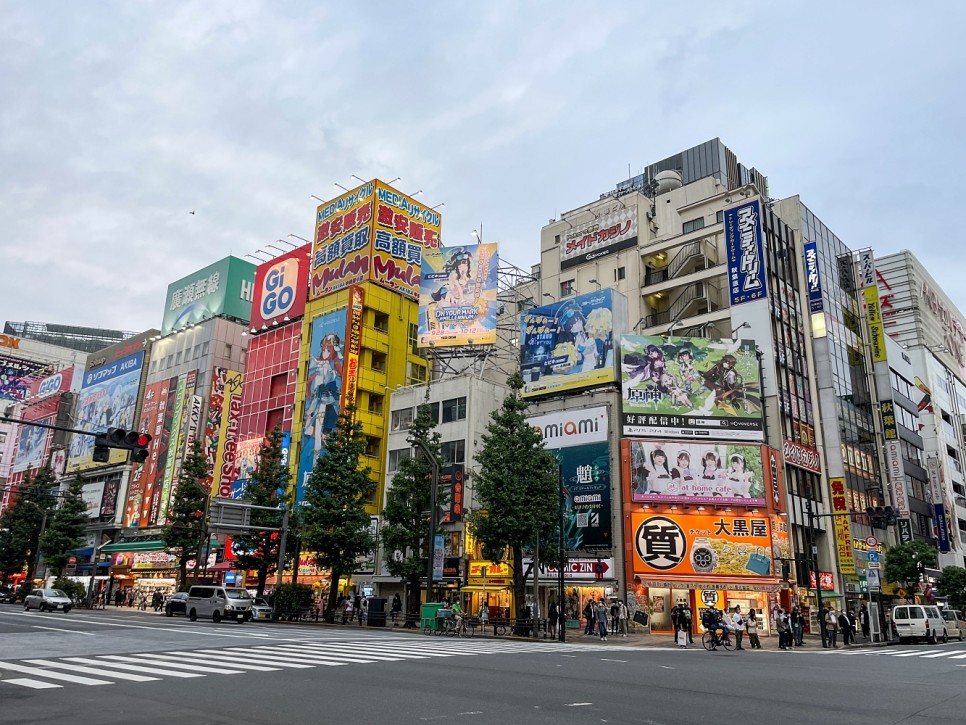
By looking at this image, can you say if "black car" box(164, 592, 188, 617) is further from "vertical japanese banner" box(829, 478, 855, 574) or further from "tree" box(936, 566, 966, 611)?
"tree" box(936, 566, 966, 611)

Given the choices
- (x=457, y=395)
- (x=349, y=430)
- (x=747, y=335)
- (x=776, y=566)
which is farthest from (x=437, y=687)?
(x=747, y=335)

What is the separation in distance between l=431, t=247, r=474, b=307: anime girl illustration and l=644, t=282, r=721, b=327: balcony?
16836 millimetres

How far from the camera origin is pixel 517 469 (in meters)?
35.0

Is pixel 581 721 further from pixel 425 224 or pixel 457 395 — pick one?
pixel 425 224

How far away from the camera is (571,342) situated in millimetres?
51469

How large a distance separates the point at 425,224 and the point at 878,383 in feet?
148

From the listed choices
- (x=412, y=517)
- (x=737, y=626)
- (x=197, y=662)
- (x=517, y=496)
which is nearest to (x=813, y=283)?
(x=517, y=496)

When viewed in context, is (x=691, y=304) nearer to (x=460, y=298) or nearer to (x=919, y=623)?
(x=460, y=298)

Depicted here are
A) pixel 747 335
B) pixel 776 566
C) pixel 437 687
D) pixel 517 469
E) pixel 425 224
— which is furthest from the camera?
pixel 425 224

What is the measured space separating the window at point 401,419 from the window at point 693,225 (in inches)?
1190

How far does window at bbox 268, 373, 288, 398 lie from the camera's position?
67.2 metres

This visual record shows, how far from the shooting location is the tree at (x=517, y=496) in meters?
34.1

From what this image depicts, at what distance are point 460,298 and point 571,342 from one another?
10.1m

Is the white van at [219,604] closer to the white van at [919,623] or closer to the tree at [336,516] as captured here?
the tree at [336,516]
